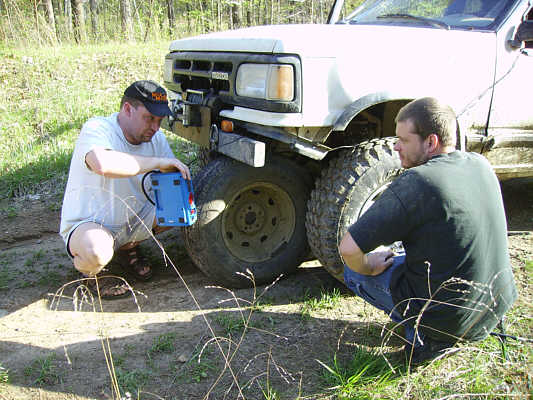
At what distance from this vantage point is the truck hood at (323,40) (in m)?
2.55

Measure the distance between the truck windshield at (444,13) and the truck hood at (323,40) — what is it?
291 millimetres

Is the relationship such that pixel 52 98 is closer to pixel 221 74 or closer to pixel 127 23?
pixel 127 23

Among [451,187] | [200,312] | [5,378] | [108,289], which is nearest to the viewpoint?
[451,187]

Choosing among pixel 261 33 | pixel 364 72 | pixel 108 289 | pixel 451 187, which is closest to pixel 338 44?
pixel 364 72

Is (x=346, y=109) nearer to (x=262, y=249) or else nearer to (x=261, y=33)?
(x=261, y=33)

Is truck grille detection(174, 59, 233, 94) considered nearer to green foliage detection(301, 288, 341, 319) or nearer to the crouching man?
the crouching man

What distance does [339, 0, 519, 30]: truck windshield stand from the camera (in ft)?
10.6

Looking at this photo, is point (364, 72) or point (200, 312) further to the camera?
point (200, 312)

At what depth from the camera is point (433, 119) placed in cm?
196

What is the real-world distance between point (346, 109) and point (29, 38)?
7309mm

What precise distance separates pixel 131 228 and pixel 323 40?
180cm

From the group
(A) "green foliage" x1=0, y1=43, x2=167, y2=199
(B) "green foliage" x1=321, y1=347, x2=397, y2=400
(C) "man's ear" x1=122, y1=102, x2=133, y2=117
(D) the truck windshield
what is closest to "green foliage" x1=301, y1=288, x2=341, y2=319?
(B) "green foliage" x1=321, y1=347, x2=397, y2=400

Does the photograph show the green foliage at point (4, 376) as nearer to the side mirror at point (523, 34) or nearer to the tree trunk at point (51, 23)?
the side mirror at point (523, 34)

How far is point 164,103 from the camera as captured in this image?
3.01 m
